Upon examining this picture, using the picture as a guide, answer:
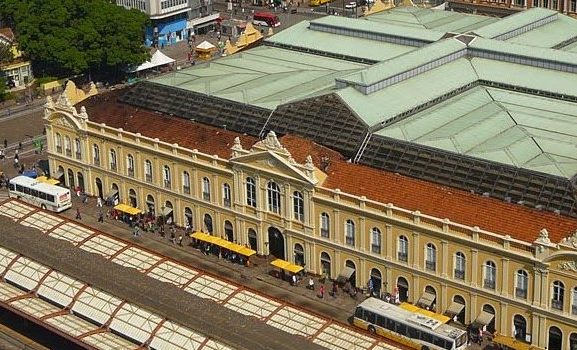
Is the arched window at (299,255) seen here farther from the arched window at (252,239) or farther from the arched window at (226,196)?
the arched window at (226,196)

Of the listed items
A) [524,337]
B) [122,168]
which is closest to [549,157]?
[524,337]

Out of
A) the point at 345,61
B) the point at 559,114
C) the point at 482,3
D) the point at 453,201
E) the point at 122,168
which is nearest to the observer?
the point at 453,201

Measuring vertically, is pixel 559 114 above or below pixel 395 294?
above

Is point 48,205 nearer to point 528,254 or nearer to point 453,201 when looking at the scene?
point 453,201

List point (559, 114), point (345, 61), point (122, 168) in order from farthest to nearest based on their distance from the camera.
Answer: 1. point (345, 61)
2. point (122, 168)
3. point (559, 114)

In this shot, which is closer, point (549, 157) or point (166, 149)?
point (549, 157)

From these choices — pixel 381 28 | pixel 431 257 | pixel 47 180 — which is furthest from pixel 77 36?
pixel 431 257
